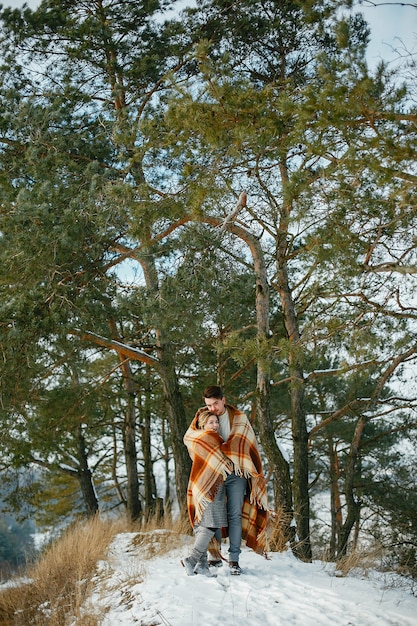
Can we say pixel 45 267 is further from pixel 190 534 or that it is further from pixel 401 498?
pixel 401 498

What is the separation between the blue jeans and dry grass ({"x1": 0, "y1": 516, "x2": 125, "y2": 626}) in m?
1.26

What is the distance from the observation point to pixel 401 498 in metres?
16.9

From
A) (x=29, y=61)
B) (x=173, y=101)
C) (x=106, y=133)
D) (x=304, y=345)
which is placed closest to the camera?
(x=173, y=101)

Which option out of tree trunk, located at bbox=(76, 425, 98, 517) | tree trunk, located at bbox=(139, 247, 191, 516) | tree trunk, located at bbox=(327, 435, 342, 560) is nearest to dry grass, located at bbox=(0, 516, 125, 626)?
tree trunk, located at bbox=(139, 247, 191, 516)

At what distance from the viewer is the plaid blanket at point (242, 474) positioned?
17.5 ft

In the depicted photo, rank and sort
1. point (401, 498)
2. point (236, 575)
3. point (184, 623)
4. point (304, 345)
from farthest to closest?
1. point (401, 498)
2. point (304, 345)
3. point (236, 575)
4. point (184, 623)

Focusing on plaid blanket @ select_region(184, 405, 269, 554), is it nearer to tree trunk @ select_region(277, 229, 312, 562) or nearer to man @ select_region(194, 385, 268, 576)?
man @ select_region(194, 385, 268, 576)

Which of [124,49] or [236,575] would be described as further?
[124,49]

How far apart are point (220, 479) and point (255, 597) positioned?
94 cm

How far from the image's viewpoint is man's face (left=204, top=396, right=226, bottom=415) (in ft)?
17.7

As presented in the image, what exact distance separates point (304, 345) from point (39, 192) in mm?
3872

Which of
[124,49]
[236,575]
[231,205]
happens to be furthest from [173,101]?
[124,49]

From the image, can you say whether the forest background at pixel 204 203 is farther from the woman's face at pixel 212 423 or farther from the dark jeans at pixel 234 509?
the dark jeans at pixel 234 509

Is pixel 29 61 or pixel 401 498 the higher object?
pixel 29 61
